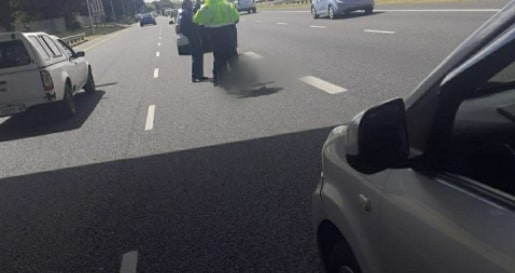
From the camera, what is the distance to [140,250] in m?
4.75

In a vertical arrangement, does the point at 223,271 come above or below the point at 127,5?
above

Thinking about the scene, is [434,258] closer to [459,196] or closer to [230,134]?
[459,196]

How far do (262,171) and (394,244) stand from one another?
4.25 metres

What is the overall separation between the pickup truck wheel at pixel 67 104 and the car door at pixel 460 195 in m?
10.0

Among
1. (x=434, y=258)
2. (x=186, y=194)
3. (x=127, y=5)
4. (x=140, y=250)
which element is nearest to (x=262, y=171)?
(x=186, y=194)

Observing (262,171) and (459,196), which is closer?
(459,196)

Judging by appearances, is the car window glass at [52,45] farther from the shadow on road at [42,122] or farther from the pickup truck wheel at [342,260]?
the pickup truck wheel at [342,260]

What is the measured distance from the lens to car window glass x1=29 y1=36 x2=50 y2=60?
10.8 m

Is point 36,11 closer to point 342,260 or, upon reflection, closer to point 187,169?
point 187,169

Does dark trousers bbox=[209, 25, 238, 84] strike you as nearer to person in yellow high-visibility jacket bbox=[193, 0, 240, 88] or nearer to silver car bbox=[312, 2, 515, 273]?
person in yellow high-visibility jacket bbox=[193, 0, 240, 88]

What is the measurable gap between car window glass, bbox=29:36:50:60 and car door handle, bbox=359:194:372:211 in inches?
377

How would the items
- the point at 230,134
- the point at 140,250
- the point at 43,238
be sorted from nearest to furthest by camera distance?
the point at 140,250
the point at 43,238
the point at 230,134

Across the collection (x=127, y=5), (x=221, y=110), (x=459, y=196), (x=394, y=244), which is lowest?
(x=127, y=5)

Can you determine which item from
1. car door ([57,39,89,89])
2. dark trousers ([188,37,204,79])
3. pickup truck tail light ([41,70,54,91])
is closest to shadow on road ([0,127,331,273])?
pickup truck tail light ([41,70,54,91])
